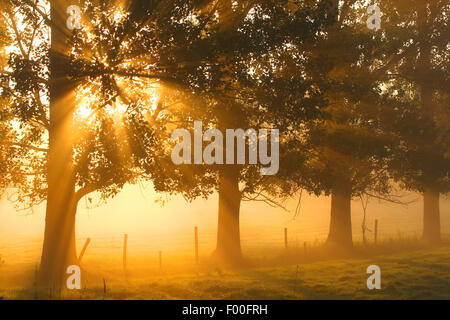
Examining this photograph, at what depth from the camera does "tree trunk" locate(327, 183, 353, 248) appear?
27984mm

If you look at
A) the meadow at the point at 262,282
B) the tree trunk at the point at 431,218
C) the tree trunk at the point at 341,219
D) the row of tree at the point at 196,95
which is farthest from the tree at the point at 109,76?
the tree trunk at the point at 431,218

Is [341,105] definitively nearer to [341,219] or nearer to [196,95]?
[341,219]

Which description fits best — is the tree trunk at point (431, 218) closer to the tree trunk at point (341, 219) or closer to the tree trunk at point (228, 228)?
the tree trunk at point (341, 219)

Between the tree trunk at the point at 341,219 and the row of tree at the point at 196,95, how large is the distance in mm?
1459

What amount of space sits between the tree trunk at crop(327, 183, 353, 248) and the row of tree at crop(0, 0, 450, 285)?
146 cm

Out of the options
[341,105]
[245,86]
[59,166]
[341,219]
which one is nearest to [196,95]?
[245,86]

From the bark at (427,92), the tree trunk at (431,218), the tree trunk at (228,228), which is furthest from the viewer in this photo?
the tree trunk at (431,218)

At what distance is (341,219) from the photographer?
92.7 feet

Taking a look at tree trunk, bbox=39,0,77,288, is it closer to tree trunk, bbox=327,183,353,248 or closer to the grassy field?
the grassy field

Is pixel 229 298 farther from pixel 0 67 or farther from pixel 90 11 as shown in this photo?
pixel 0 67

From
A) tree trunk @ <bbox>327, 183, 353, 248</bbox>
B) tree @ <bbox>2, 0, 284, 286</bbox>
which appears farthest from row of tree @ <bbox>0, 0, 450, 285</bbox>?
tree trunk @ <bbox>327, 183, 353, 248</bbox>

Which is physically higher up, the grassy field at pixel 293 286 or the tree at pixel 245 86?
the tree at pixel 245 86

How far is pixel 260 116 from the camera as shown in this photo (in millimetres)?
16562

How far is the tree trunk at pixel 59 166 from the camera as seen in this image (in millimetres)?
13539
